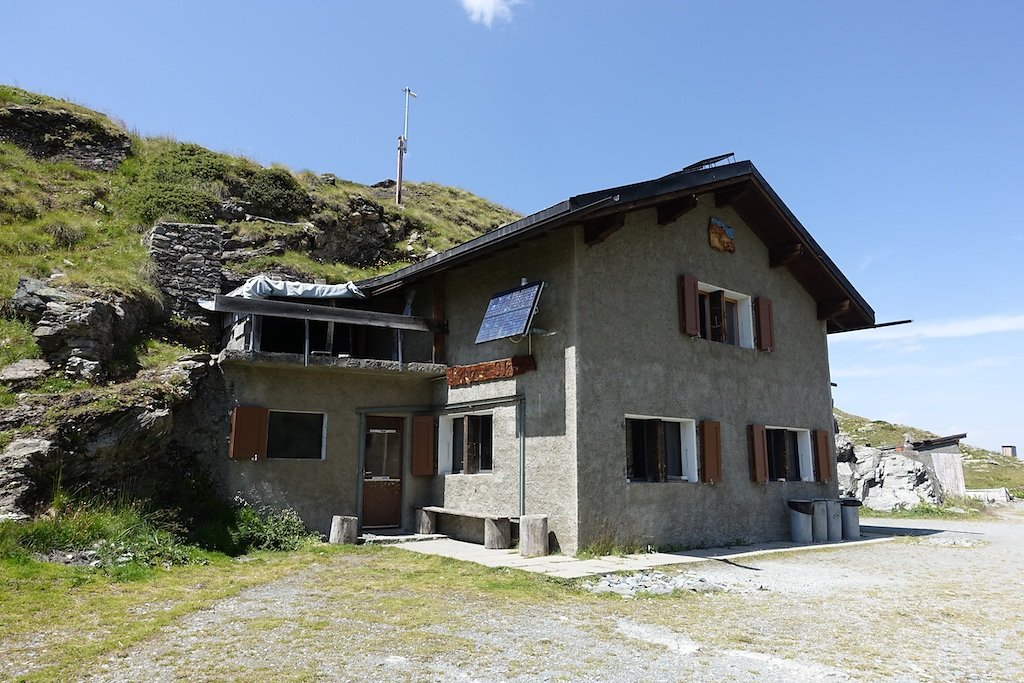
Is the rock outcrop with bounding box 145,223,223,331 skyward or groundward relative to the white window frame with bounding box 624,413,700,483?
skyward

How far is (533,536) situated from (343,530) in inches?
124

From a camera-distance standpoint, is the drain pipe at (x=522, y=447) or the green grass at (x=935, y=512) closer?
the drain pipe at (x=522, y=447)

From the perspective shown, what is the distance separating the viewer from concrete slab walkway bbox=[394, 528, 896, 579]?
9055mm

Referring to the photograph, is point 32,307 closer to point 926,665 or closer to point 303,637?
point 303,637

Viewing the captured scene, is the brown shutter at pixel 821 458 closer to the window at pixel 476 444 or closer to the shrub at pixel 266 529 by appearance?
the window at pixel 476 444

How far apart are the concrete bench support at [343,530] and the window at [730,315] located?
6.86 m

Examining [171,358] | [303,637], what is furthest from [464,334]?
[303,637]

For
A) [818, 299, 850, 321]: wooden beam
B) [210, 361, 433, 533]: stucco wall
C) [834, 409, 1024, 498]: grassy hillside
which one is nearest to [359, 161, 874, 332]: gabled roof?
[818, 299, 850, 321]: wooden beam

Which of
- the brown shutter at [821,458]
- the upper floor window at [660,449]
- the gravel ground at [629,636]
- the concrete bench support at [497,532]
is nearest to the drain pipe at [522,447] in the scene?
the concrete bench support at [497,532]

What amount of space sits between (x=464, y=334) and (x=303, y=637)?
306 inches

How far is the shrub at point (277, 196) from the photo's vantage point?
61.6 feet

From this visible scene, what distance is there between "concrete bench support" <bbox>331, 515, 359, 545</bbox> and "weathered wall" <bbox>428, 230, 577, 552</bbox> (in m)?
1.94

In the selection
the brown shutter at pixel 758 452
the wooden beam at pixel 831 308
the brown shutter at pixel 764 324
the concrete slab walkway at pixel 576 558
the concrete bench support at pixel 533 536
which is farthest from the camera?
the wooden beam at pixel 831 308

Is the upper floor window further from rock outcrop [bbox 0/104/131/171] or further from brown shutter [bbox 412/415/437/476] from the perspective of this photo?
rock outcrop [bbox 0/104/131/171]
